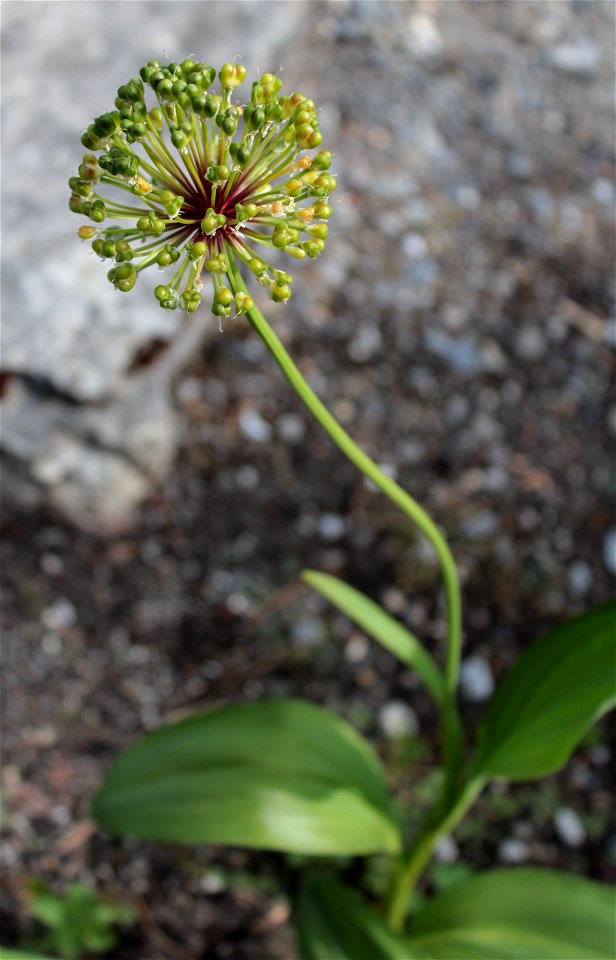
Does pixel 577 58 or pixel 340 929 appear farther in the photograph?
pixel 577 58

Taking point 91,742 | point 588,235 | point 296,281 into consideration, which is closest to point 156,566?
point 91,742

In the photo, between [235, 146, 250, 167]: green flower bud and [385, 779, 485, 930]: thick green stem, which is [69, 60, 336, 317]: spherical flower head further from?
[385, 779, 485, 930]: thick green stem

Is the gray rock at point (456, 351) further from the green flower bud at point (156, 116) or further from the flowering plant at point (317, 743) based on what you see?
the green flower bud at point (156, 116)

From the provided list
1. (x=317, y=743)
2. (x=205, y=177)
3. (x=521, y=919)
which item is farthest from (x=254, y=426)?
(x=205, y=177)

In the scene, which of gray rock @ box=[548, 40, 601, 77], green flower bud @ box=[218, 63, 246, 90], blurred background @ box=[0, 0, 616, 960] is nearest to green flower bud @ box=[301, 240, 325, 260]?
green flower bud @ box=[218, 63, 246, 90]

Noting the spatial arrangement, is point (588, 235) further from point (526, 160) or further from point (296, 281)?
point (296, 281)

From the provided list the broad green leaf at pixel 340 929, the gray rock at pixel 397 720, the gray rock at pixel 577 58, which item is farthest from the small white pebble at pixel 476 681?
the gray rock at pixel 577 58

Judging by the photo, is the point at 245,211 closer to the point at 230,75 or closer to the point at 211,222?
the point at 211,222
